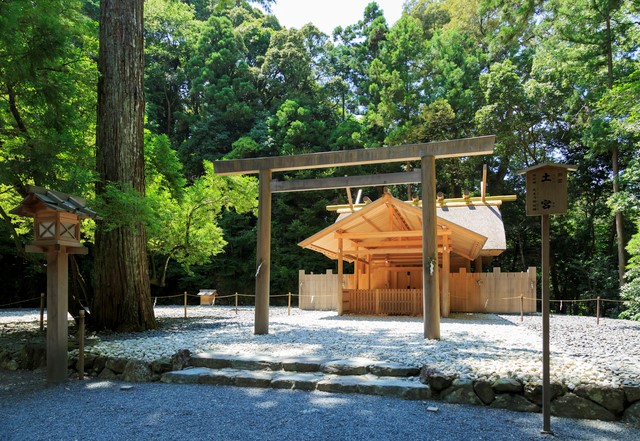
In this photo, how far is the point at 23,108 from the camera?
8297 millimetres

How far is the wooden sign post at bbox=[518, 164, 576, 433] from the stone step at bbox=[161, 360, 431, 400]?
4.64 ft

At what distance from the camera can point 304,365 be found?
572 centimetres

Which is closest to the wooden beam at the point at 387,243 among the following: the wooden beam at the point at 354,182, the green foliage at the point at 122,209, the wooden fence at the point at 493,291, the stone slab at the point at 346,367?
the wooden fence at the point at 493,291

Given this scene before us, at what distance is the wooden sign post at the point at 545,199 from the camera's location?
4.08 metres

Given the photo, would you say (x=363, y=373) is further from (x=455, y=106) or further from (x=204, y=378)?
(x=455, y=106)

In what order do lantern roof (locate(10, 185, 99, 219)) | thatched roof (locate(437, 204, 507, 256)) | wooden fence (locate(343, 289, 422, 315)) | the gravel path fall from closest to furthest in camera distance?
the gravel path < lantern roof (locate(10, 185, 99, 219)) < wooden fence (locate(343, 289, 422, 315)) < thatched roof (locate(437, 204, 507, 256))

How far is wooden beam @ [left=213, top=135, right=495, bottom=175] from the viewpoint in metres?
7.75

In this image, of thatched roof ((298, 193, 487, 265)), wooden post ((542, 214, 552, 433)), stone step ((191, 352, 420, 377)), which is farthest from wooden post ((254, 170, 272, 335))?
wooden post ((542, 214, 552, 433))

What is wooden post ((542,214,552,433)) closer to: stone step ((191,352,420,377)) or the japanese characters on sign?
the japanese characters on sign

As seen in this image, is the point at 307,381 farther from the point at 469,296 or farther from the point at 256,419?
the point at 469,296

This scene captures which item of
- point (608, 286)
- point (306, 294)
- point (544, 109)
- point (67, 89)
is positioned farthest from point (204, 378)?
point (544, 109)

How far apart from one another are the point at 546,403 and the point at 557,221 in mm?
23514

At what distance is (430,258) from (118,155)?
242 inches

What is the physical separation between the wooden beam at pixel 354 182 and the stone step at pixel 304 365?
3425 mm
